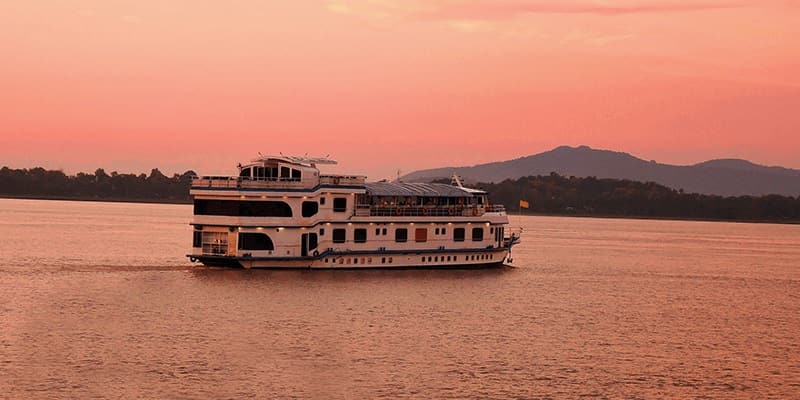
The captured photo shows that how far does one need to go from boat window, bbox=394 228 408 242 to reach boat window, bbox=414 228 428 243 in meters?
0.69

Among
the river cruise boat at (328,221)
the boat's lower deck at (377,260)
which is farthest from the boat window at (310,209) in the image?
the boat's lower deck at (377,260)

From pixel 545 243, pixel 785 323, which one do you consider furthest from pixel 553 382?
pixel 545 243

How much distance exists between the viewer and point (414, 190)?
228 feet

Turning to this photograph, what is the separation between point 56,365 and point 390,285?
26.6m

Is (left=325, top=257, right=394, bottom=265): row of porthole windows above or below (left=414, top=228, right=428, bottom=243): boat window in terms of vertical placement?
below

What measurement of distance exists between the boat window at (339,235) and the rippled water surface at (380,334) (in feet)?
6.49

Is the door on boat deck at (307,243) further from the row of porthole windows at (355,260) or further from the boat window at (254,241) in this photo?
the boat window at (254,241)

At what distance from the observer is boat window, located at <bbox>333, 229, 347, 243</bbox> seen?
6481cm

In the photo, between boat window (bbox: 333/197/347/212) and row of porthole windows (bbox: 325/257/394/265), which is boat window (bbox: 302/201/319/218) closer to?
boat window (bbox: 333/197/347/212)

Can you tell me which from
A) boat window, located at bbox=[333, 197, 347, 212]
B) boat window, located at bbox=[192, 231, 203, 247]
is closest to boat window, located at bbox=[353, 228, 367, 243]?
boat window, located at bbox=[333, 197, 347, 212]

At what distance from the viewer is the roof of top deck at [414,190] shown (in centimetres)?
6812

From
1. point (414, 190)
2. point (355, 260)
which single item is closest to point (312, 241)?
point (355, 260)

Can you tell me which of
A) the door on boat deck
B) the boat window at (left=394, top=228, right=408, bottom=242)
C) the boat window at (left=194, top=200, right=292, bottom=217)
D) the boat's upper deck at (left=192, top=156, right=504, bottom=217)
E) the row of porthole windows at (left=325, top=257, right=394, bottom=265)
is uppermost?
the boat's upper deck at (left=192, top=156, right=504, bottom=217)

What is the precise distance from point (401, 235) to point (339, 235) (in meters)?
4.41
